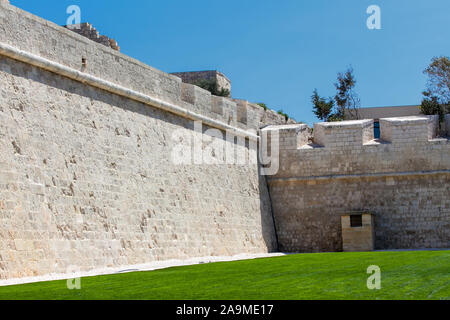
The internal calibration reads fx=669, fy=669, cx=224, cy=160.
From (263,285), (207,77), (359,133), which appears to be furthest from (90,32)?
(263,285)

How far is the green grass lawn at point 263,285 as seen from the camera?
624 cm

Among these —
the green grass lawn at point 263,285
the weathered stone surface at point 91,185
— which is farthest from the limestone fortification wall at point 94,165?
the green grass lawn at point 263,285

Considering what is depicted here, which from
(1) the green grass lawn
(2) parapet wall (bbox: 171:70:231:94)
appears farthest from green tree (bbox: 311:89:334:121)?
(1) the green grass lawn

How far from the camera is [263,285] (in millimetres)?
7258

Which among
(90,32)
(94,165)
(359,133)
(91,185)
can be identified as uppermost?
(90,32)

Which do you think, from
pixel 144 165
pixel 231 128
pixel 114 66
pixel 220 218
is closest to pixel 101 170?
pixel 144 165

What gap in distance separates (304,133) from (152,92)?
5819 millimetres

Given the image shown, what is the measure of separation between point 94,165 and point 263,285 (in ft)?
16.2

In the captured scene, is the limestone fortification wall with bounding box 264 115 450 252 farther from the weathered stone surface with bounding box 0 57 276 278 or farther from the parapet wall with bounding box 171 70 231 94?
the parapet wall with bounding box 171 70 231 94

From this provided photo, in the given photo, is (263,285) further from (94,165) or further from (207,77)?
(207,77)

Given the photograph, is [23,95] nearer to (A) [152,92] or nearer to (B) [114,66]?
(B) [114,66]

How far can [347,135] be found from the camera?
56.6 feet

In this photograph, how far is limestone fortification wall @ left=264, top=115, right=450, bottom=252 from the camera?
657 inches

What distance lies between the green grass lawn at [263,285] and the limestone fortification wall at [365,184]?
279 inches
